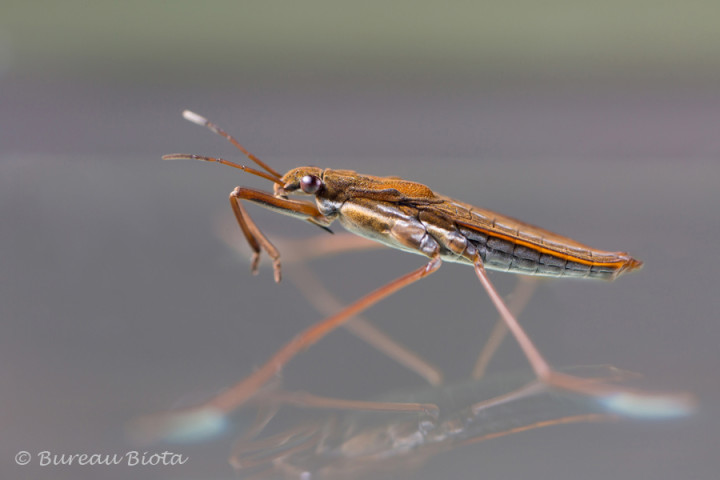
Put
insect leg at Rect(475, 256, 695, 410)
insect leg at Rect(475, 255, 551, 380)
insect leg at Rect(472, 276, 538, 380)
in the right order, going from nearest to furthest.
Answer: insect leg at Rect(475, 256, 695, 410) → insect leg at Rect(475, 255, 551, 380) → insect leg at Rect(472, 276, 538, 380)

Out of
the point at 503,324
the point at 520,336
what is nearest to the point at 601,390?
the point at 520,336

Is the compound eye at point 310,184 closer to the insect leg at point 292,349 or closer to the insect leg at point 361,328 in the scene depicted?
the insect leg at point 292,349

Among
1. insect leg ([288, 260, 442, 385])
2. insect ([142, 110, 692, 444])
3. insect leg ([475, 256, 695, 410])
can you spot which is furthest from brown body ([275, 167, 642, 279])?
insect leg ([288, 260, 442, 385])

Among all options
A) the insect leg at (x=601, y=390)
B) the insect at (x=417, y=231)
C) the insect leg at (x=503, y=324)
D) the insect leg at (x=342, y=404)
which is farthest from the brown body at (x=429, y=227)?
the insect leg at (x=342, y=404)

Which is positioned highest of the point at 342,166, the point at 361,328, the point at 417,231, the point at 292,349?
the point at 342,166

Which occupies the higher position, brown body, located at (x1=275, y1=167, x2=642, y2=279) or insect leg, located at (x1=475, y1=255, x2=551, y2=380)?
brown body, located at (x1=275, y1=167, x2=642, y2=279)

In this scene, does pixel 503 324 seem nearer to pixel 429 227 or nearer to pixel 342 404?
pixel 429 227

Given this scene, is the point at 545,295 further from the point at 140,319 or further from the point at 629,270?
the point at 140,319

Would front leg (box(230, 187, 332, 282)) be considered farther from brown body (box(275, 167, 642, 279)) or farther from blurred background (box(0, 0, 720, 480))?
blurred background (box(0, 0, 720, 480))
